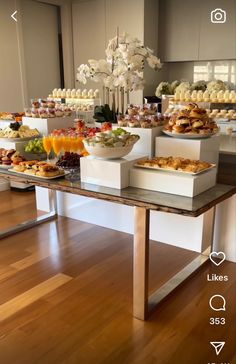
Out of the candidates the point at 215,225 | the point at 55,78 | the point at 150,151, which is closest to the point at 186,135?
the point at 150,151

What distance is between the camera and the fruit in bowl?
1935 mm

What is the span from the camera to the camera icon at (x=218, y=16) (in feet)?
16.6

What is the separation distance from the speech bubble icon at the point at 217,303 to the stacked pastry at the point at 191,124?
953mm

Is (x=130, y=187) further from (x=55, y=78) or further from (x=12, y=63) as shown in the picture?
(x=55, y=78)

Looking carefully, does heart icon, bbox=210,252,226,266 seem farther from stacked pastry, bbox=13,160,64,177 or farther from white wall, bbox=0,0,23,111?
white wall, bbox=0,0,23,111

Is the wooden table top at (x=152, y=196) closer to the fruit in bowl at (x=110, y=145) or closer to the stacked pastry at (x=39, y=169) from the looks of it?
the stacked pastry at (x=39, y=169)

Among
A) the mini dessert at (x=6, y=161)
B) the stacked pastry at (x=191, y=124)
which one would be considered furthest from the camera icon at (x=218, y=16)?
the mini dessert at (x=6, y=161)

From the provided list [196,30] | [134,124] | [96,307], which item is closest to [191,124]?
[134,124]

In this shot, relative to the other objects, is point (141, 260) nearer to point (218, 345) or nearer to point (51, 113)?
point (218, 345)

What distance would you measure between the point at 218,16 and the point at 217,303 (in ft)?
14.1

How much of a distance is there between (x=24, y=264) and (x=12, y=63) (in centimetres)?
383

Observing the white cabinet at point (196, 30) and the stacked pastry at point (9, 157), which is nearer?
the stacked pastry at point (9, 157)

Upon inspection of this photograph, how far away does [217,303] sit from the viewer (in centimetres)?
206

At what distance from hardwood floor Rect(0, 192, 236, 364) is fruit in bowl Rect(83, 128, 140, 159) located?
2.77 feet
